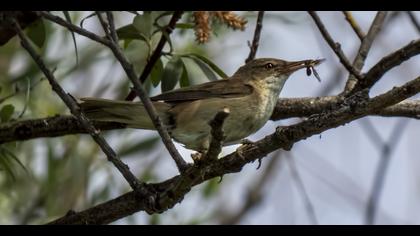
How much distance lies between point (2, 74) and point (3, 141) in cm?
172

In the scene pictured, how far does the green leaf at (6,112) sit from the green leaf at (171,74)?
2.40ft

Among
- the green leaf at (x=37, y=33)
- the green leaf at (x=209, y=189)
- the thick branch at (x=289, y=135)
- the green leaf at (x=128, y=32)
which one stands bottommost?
the thick branch at (x=289, y=135)

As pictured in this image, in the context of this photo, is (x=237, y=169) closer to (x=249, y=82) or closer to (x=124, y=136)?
(x=249, y=82)

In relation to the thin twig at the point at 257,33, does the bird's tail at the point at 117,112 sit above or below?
below

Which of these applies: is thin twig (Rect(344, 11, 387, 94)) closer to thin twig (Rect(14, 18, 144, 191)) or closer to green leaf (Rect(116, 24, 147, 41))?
green leaf (Rect(116, 24, 147, 41))

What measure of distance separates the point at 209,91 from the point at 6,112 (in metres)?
1.04

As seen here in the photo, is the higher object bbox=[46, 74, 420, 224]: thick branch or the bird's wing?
the bird's wing

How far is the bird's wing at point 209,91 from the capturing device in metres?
4.06

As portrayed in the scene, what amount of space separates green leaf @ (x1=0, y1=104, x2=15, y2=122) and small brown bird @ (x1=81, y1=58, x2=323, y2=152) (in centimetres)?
44

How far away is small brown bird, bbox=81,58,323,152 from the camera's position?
13.1 feet

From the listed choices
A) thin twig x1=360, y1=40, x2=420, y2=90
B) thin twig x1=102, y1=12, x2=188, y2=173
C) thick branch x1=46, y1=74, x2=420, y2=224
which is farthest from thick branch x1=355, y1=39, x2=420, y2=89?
thin twig x1=102, y1=12, x2=188, y2=173

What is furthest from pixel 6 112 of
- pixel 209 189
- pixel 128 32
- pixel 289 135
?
pixel 209 189

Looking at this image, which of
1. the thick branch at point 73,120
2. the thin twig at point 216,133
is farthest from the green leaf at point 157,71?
the thin twig at point 216,133

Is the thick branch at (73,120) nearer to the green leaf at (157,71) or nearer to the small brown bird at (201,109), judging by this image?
the small brown bird at (201,109)
